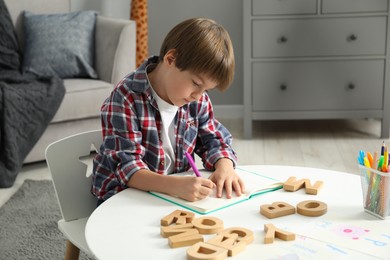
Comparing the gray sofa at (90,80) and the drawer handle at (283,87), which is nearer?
the gray sofa at (90,80)

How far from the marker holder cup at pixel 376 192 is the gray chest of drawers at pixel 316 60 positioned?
92.0 inches

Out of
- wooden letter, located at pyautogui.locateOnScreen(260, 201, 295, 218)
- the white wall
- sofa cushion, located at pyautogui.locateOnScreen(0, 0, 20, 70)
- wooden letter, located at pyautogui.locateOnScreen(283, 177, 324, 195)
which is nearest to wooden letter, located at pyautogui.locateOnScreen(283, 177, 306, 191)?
wooden letter, located at pyautogui.locateOnScreen(283, 177, 324, 195)

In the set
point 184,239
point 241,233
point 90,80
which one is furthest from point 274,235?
point 90,80

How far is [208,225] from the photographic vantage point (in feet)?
3.92

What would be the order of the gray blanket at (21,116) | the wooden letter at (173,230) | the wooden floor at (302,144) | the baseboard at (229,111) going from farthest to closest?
the baseboard at (229,111) < the wooden floor at (302,144) < the gray blanket at (21,116) < the wooden letter at (173,230)

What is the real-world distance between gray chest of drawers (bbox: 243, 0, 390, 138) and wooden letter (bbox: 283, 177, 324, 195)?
2201mm

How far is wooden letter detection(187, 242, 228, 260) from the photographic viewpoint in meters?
1.04

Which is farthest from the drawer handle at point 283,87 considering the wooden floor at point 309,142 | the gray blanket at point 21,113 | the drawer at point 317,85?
the gray blanket at point 21,113

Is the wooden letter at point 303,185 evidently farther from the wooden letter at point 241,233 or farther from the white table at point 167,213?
the wooden letter at point 241,233

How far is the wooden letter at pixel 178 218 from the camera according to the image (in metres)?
1.21

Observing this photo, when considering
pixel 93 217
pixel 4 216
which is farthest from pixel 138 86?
pixel 4 216

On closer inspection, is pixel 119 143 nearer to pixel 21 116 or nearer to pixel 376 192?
pixel 376 192

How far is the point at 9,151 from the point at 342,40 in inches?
72.8

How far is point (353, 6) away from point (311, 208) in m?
2.43
